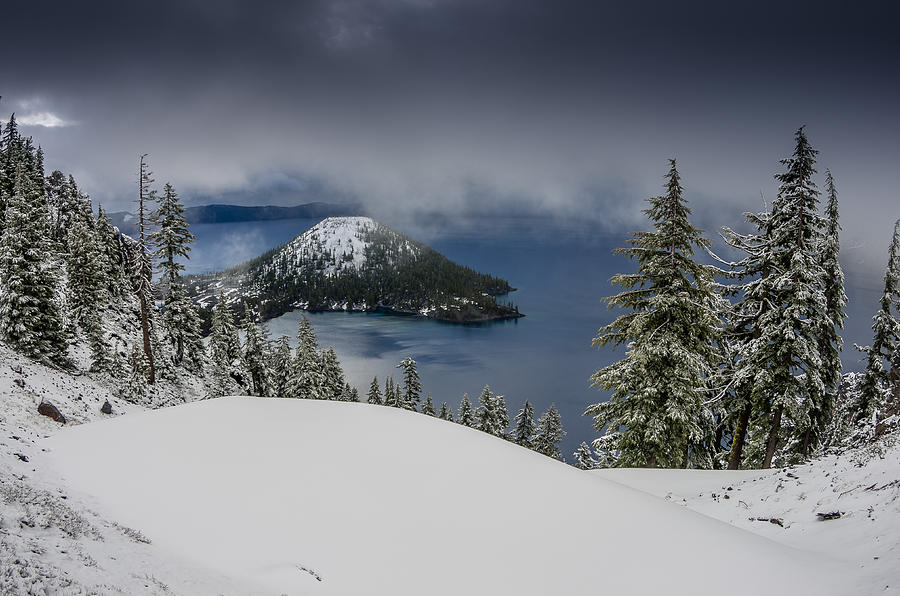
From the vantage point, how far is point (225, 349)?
124ft

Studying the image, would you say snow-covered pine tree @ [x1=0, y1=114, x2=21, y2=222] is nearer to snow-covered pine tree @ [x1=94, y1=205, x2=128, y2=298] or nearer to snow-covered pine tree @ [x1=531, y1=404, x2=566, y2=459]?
snow-covered pine tree @ [x1=94, y1=205, x2=128, y2=298]

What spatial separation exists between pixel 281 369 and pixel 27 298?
18.9m

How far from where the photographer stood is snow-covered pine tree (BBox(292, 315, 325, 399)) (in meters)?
35.7

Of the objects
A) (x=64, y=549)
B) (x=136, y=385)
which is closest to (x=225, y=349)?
(x=136, y=385)

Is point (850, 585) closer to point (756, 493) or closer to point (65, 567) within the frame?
point (756, 493)

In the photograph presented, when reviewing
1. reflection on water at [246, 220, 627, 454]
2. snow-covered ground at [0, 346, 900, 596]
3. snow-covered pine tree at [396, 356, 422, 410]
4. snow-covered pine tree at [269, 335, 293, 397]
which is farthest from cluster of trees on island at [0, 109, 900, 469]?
reflection on water at [246, 220, 627, 454]

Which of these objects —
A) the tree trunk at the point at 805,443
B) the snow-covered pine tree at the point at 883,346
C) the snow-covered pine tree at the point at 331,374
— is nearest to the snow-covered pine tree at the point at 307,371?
the snow-covered pine tree at the point at 331,374

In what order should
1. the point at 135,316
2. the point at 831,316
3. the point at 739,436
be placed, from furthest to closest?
the point at 135,316 → the point at 831,316 → the point at 739,436

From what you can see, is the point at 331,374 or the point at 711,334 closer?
the point at 711,334

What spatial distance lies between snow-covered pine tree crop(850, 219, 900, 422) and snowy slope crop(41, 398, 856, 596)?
17702 mm

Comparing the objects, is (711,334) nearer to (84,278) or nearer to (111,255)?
(84,278)

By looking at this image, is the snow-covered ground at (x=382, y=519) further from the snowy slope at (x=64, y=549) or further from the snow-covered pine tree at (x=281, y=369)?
the snow-covered pine tree at (x=281, y=369)

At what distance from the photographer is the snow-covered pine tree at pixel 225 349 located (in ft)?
117

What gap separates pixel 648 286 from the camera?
15.7 metres
